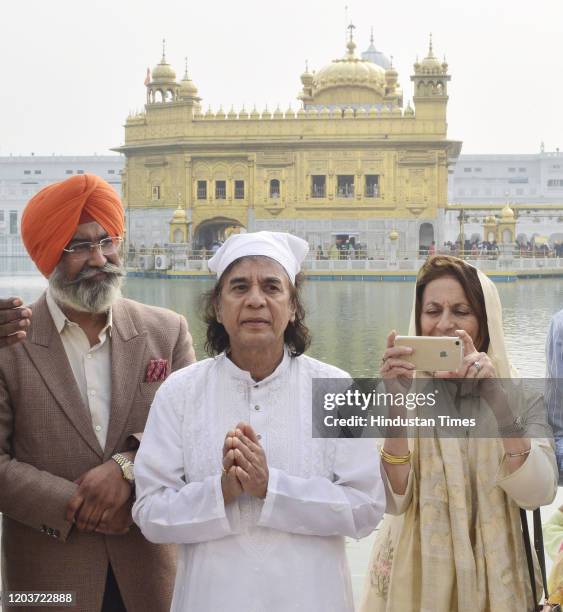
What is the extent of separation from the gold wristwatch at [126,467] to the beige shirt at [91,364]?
0.08 metres

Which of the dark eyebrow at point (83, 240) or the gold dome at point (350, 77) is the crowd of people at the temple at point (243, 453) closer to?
the dark eyebrow at point (83, 240)

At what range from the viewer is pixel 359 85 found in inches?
1501

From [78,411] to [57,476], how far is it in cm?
15

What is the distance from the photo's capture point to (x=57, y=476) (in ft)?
7.49

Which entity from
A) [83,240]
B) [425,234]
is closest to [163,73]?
[425,234]

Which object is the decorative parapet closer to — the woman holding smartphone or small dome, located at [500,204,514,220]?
small dome, located at [500,204,514,220]

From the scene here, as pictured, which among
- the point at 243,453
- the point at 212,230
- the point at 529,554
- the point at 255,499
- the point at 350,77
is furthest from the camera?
the point at 350,77

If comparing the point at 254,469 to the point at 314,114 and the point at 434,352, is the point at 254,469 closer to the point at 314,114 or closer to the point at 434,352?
the point at 434,352

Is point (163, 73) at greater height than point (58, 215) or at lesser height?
greater

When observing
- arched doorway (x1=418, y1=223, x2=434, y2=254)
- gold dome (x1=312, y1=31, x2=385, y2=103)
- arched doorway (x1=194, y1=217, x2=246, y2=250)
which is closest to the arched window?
arched doorway (x1=194, y1=217, x2=246, y2=250)

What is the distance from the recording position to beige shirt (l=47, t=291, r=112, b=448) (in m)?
2.36

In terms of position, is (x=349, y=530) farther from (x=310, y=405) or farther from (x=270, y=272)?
(x=270, y=272)

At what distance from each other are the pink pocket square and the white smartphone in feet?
2.13

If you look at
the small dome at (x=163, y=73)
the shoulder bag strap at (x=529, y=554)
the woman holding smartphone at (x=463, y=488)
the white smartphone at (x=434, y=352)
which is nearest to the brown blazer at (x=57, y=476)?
the woman holding smartphone at (x=463, y=488)
